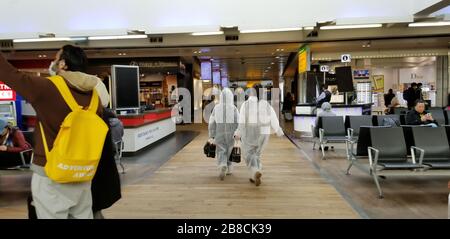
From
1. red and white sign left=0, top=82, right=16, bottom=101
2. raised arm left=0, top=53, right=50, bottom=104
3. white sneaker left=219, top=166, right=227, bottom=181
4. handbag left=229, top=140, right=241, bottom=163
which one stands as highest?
red and white sign left=0, top=82, right=16, bottom=101

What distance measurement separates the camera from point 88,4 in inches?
395

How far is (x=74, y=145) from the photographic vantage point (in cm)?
155

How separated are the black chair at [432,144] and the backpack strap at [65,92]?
4746 millimetres

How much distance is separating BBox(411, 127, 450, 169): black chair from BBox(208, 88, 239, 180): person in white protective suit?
108 inches

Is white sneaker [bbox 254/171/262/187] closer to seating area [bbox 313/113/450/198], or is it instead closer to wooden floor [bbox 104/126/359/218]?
wooden floor [bbox 104/126/359/218]

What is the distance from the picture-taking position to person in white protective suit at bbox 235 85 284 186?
17.3 ft

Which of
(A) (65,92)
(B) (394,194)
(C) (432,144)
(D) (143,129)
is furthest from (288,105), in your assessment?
(A) (65,92)

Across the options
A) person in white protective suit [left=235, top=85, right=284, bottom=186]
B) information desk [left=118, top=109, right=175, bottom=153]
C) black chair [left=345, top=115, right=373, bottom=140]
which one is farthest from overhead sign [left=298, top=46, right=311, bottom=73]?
person in white protective suit [left=235, top=85, right=284, bottom=186]

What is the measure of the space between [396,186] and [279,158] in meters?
2.81

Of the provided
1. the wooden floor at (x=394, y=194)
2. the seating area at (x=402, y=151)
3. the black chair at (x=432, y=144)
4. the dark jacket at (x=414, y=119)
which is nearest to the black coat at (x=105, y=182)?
the wooden floor at (x=394, y=194)

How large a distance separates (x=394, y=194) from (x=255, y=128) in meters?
2.13
